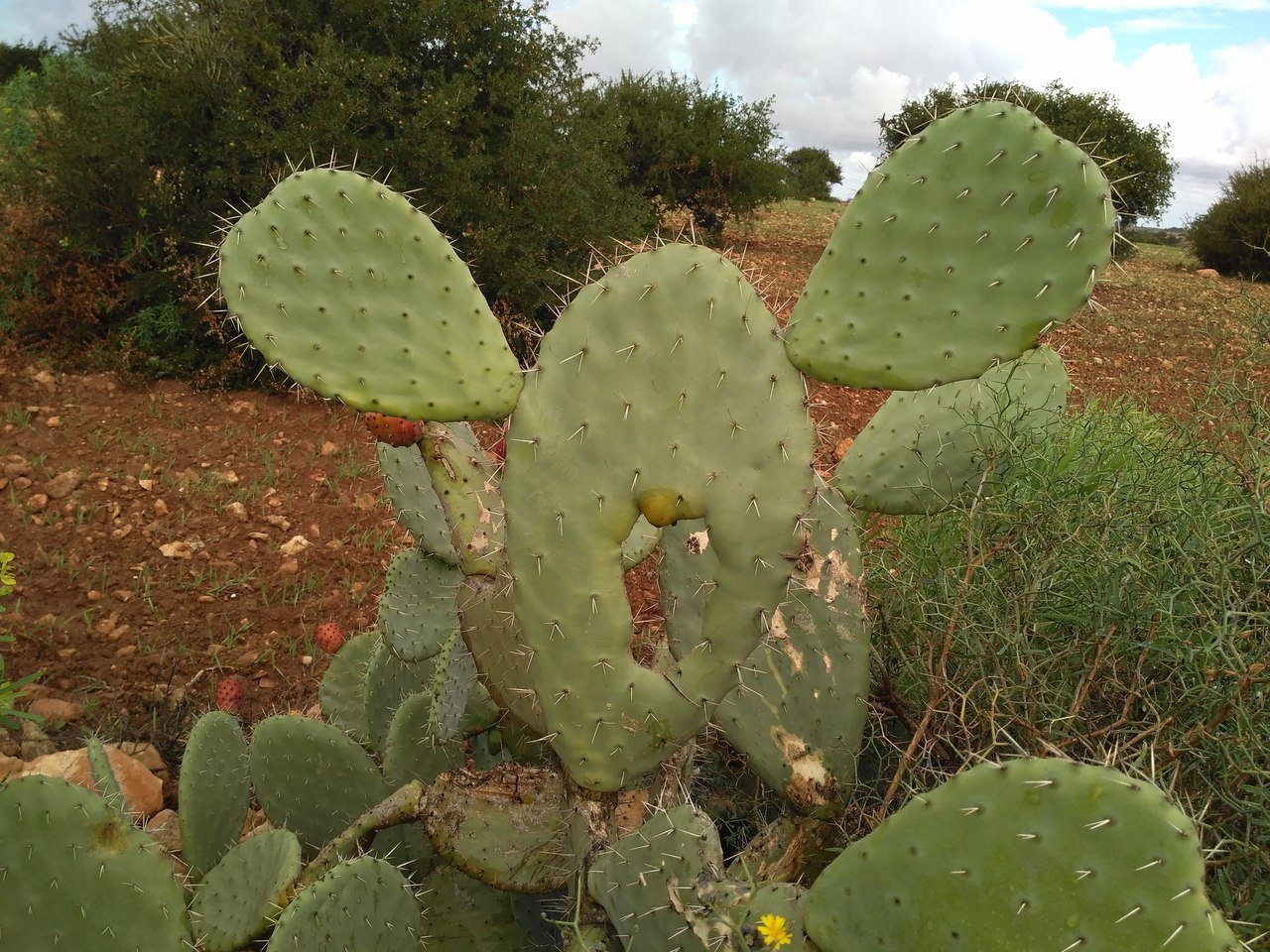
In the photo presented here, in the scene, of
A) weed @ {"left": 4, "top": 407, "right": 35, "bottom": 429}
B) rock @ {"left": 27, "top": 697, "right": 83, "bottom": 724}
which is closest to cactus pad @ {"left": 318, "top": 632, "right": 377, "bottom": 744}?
rock @ {"left": 27, "top": 697, "right": 83, "bottom": 724}

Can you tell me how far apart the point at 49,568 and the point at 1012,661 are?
365 cm

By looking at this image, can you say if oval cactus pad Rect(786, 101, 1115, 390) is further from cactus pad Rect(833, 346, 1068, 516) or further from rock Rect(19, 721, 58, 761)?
rock Rect(19, 721, 58, 761)

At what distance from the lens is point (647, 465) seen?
1334mm

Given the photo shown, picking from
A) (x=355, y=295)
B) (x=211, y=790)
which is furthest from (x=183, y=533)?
(x=355, y=295)

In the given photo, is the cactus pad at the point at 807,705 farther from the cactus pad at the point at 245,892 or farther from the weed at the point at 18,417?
the weed at the point at 18,417

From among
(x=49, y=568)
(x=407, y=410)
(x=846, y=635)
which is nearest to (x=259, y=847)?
(x=407, y=410)

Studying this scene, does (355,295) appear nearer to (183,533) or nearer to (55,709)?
(55,709)

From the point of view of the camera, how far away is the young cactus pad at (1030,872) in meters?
0.99

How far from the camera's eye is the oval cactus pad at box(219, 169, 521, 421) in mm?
1531

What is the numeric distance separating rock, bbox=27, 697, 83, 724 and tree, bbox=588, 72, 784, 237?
10.00 m

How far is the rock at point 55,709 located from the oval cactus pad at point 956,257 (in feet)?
8.96

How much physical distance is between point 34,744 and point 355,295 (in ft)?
6.85

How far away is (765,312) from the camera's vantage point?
4.47 ft

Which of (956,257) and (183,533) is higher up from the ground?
(956,257)
